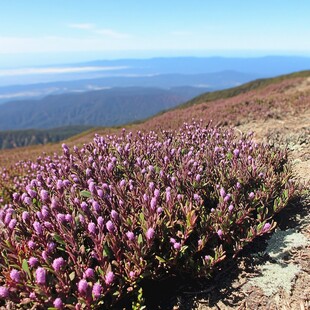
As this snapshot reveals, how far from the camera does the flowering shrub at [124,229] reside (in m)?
3.07

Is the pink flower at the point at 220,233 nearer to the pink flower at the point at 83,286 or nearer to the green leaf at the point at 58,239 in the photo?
the pink flower at the point at 83,286

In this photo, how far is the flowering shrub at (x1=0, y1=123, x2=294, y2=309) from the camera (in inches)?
121

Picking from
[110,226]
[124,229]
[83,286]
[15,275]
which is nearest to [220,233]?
[124,229]

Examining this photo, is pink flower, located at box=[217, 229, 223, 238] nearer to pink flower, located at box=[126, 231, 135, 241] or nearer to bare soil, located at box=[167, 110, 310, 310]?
bare soil, located at box=[167, 110, 310, 310]

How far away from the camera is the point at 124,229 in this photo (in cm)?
348

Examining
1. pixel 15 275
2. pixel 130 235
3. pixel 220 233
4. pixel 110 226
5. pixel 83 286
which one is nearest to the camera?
pixel 83 286

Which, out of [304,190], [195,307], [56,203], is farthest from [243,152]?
[56,203]


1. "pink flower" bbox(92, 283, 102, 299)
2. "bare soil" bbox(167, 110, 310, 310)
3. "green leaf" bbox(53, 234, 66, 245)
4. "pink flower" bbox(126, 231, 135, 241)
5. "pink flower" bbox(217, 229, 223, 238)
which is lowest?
"bare soil" bbox(167, 110, 310, 310)

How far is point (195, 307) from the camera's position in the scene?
11.3 ft

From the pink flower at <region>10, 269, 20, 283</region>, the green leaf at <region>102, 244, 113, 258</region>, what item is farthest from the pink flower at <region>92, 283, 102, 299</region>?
the pink flower at <region>10, 269, 20, 283</region>

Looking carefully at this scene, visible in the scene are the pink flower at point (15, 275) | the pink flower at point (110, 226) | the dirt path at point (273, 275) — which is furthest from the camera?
the dirt path at point (273, 275)

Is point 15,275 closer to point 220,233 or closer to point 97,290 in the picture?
point 97,290

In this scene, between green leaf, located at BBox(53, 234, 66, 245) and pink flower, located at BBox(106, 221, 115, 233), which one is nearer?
pink flower, located at BBox(106, 221, 115, 233)

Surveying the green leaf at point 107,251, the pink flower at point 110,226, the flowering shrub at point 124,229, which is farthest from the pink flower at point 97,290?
the pink flower at point 110,226
